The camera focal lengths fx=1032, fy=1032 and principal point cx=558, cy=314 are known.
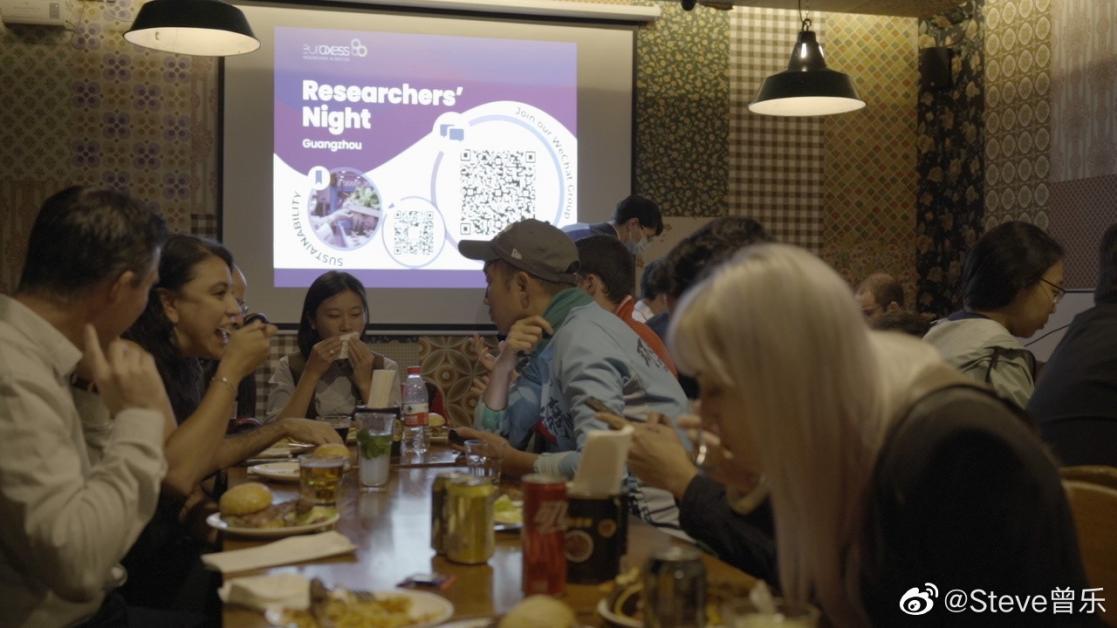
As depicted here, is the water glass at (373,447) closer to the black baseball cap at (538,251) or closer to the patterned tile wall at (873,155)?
the black baseball cap at (538,251)

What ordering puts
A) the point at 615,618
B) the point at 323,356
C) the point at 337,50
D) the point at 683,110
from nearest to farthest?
the point at 615,618, the point at 323,356, the point at 337,50, the point at 683,110

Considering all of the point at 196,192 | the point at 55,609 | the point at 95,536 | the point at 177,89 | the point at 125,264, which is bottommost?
the point at 55,609

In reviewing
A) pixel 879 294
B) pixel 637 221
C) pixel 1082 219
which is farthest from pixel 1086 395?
pixel 879 294

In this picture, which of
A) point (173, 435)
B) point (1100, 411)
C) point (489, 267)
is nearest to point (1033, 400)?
point (1100, 411)

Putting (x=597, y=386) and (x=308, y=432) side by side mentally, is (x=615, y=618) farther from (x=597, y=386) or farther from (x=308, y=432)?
(x=308, y=432)

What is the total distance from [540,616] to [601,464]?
35cm

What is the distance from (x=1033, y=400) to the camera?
2811 millimetres

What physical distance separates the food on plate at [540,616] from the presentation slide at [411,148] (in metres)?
4.57

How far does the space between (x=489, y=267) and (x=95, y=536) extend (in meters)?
1.66

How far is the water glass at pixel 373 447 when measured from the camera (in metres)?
2.45

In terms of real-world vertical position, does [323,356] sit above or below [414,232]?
below

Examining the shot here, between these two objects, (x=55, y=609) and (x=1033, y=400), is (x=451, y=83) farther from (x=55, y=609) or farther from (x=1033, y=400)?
(x=55, y=609)

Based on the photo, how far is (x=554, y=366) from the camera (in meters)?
2.56

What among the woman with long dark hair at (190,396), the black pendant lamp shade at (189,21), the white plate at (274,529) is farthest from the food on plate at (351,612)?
the black pendant lamp shade at (189,21)
